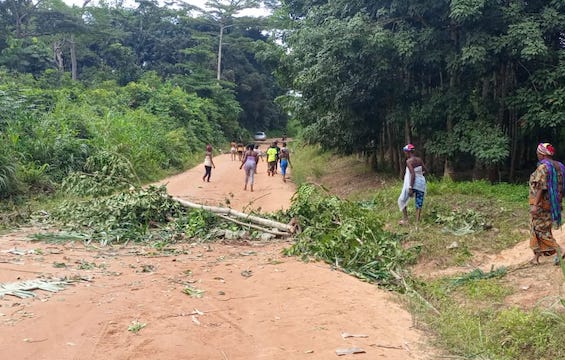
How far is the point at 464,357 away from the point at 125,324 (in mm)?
3091

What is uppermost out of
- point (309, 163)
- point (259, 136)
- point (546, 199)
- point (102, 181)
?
point (259, 136)

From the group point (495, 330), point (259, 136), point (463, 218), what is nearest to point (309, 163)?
point (463, 218)

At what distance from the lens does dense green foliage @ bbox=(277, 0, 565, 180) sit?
37.5 ft

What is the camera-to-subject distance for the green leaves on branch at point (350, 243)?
7377 millimetres

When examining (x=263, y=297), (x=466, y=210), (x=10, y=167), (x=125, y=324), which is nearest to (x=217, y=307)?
(x=263, y=297)

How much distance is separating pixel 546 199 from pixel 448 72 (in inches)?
308

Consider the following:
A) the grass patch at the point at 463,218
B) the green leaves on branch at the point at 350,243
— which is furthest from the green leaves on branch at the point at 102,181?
the grass patch at the point at 463,218

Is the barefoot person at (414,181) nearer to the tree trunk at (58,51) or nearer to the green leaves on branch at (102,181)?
the green leaves on branch at (102,181)

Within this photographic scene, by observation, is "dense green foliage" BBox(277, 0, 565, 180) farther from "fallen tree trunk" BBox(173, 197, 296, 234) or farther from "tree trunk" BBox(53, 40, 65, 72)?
"tree trunk" BBox(53, 40, 65, 72)

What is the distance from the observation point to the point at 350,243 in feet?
26.0

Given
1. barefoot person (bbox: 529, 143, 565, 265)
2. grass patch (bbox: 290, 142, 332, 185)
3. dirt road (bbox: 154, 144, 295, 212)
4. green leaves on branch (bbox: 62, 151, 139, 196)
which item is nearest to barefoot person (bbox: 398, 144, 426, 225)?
barefoot person (bbox: 529, 143, 565, 265)

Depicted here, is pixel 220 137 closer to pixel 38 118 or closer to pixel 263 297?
pixel 38 118

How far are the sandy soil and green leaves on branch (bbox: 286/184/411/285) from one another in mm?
382

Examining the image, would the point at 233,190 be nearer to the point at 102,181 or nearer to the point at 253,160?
the point at 253,160
